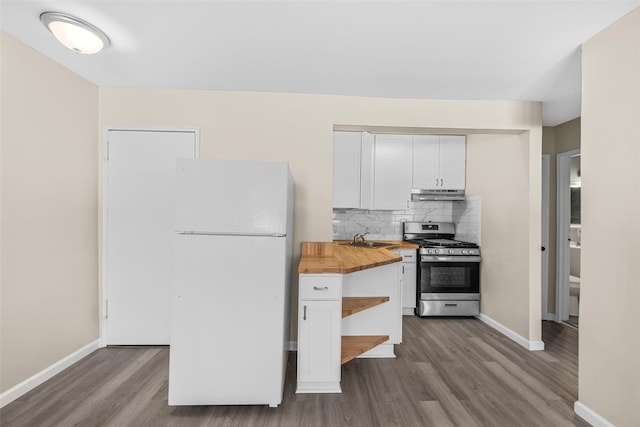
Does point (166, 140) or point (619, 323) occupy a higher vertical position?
point (166, 140)

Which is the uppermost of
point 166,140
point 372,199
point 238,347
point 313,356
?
point 166,140

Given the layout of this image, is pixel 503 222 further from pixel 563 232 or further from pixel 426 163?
pixel 426 163

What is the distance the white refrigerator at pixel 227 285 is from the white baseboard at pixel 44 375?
1092 millimetres

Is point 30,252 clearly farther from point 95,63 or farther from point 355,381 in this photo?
point 355,381

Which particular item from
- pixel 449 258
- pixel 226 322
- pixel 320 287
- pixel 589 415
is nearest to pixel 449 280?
pixel 449 258

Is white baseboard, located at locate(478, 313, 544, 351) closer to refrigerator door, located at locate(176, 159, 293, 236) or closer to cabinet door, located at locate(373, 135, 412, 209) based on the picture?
cabinet door, located at locate(373, 135, 412, 209)

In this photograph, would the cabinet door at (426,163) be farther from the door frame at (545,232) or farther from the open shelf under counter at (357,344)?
the open shelf under counter at (357,344)

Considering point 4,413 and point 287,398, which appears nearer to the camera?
point 4,413

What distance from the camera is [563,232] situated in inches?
146

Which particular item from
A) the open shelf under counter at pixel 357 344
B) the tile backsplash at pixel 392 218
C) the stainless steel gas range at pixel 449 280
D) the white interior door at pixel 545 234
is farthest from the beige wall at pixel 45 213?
the white interior door at pixel 545 234

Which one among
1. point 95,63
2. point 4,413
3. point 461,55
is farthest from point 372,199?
point 4,413

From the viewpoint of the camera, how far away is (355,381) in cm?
233

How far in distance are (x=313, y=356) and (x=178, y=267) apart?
1095mm

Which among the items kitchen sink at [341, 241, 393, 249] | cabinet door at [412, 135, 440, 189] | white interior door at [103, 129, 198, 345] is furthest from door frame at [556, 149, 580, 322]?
white interior door at [103, 129, 198, 345]
